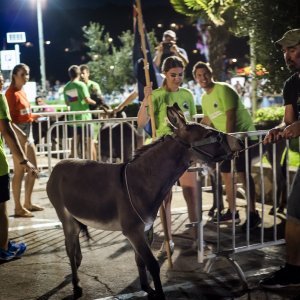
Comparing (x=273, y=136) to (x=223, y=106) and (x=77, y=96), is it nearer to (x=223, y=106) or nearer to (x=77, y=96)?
(x=223, y=106)

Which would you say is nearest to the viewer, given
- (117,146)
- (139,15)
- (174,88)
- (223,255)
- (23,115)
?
(223,255)

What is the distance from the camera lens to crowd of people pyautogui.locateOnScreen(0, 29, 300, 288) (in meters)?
5.07

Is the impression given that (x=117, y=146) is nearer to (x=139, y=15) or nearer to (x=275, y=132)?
(x=139, y=15)

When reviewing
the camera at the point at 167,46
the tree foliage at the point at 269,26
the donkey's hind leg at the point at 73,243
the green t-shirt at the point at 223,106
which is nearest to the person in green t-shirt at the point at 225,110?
the green t-shirt at the point at 223,106

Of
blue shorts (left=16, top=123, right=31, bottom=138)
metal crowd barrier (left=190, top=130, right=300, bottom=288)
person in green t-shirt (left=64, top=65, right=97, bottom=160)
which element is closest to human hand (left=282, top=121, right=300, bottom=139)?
metal crowd barrier (left=190, top=130, right=300, bottom=288)

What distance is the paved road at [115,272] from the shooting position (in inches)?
198

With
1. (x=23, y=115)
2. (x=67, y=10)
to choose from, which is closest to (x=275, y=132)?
(x=23, y=115)

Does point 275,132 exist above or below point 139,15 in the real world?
below

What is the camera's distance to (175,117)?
458 cm

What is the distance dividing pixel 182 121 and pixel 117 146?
5.36 metres

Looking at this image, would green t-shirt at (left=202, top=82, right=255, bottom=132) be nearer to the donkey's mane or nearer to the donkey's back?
the donkey's mane

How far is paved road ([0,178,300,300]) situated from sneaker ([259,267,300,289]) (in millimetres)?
72

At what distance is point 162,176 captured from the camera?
15.1ft

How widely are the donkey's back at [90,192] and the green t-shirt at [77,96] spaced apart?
20.7 feet
